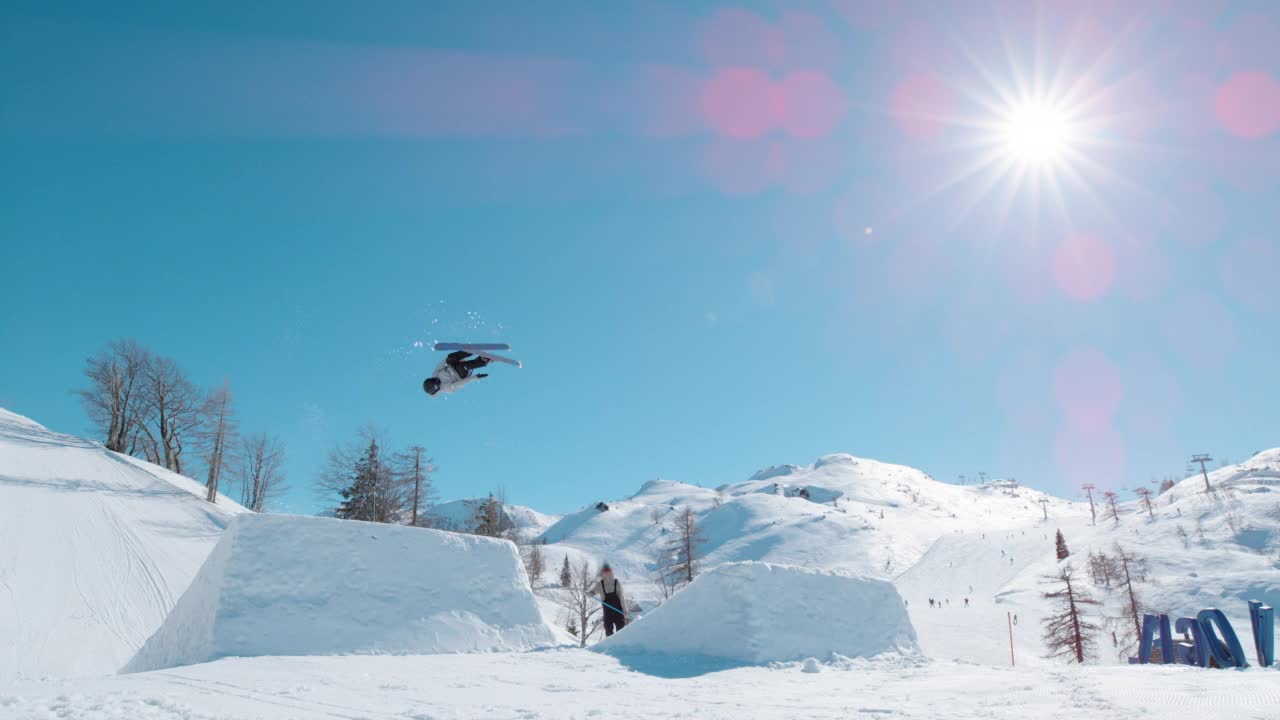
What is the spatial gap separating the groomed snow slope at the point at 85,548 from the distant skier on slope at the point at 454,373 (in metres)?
11.6

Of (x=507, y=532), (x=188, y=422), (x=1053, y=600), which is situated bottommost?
(x=1053, y=600)

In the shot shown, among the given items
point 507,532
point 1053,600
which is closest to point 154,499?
point 507,532

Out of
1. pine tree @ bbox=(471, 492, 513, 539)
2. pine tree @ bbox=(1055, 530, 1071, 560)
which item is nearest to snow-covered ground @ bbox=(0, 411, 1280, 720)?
pine tree @ bbox=(471, 492, 513, 539)

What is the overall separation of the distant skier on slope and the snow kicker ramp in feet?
10.1

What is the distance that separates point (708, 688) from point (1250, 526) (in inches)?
3255

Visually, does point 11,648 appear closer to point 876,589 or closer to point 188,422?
point 876,589

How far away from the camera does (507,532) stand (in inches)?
1886

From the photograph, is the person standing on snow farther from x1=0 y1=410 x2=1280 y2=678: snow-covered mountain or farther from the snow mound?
the snow mound

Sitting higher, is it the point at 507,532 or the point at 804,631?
the point at 507,532

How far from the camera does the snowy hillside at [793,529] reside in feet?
355

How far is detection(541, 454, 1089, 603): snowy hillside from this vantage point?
108m

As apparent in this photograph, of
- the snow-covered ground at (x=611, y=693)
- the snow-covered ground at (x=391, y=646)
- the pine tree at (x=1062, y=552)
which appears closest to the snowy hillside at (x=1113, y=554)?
the pine tree at (x=1062, y=552)

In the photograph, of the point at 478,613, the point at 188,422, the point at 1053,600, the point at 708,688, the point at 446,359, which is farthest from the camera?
the point at 1053,600

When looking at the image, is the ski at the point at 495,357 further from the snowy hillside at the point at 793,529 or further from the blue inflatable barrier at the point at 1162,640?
the snowy hillside at the point at 793,529
